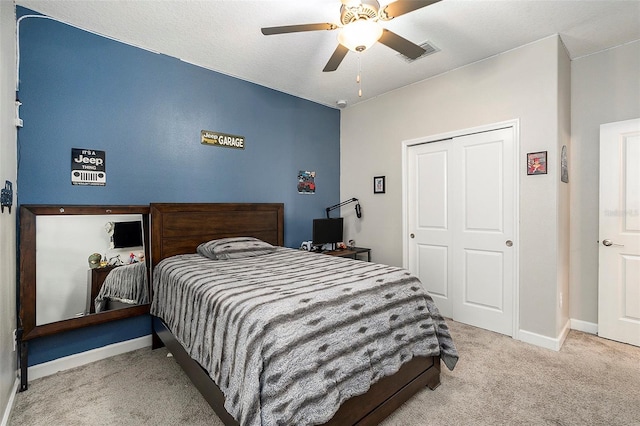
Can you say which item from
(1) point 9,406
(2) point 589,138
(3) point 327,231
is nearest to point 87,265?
(1) point 9,406

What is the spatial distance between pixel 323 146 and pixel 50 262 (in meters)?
3.28

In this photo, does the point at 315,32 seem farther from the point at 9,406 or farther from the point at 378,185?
the point at 9,406

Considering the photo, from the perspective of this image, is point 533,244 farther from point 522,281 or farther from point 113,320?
point 113,320

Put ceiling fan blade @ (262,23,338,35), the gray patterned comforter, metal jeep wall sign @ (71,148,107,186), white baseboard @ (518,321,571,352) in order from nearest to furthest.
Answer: the gray patterned comforter < ceiling fan blade @ (262,23,338,35) < metal jeep wall sign @ (71,148,107,186) < white baseboard @ (518,321,571,352)

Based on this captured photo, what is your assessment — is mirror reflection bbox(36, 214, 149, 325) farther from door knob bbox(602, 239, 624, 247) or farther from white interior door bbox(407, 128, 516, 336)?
door knob bbox(602, 239, 624, 247)

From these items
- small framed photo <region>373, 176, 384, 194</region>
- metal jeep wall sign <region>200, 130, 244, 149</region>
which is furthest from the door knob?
metal jeep wall sign <region>200, 130, 244, 149</region>

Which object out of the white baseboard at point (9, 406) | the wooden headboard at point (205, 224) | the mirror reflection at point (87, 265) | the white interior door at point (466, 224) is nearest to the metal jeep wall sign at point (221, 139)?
the wooden headboard at point (205, 224)

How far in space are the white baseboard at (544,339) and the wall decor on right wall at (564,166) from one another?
4.73 feet

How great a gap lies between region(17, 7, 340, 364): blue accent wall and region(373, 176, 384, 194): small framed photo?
106 centimetres

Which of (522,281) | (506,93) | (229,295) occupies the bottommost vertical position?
(522,281)

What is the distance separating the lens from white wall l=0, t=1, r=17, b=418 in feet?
5.70

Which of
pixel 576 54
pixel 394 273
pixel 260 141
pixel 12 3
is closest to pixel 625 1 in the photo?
pixel 576 54

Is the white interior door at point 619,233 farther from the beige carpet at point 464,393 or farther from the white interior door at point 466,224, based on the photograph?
the white interior door at point 466,224

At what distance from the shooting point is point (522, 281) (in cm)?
280
